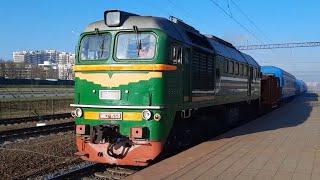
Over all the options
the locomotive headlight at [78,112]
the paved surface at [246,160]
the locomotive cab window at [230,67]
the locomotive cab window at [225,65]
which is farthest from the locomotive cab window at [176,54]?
the locomotive cab window at [230,67]

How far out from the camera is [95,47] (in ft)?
35.0

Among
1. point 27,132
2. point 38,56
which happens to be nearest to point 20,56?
point 38,56

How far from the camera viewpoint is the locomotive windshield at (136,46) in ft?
33.2

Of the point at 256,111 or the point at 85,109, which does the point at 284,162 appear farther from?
Result: the point at 256,111

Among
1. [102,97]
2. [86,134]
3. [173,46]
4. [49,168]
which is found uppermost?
[173,46]

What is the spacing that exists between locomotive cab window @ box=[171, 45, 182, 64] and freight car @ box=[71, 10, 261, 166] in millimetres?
18

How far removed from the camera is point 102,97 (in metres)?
10.2

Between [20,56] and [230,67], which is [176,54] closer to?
[230,67]

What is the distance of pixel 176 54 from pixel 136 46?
97cm

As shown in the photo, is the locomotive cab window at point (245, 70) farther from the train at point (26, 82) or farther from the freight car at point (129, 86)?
the train at point (26, 82)

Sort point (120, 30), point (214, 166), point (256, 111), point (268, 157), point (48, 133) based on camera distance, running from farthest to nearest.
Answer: point (256, 111) → point (48, 133) → point (120, 30) → point (268, 157) → point (214, 166)

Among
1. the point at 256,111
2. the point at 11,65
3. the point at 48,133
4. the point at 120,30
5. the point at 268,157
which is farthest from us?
the point at 11,65

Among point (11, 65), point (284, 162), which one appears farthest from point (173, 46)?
point (11, 65)

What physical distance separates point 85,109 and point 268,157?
4119 millimetres
